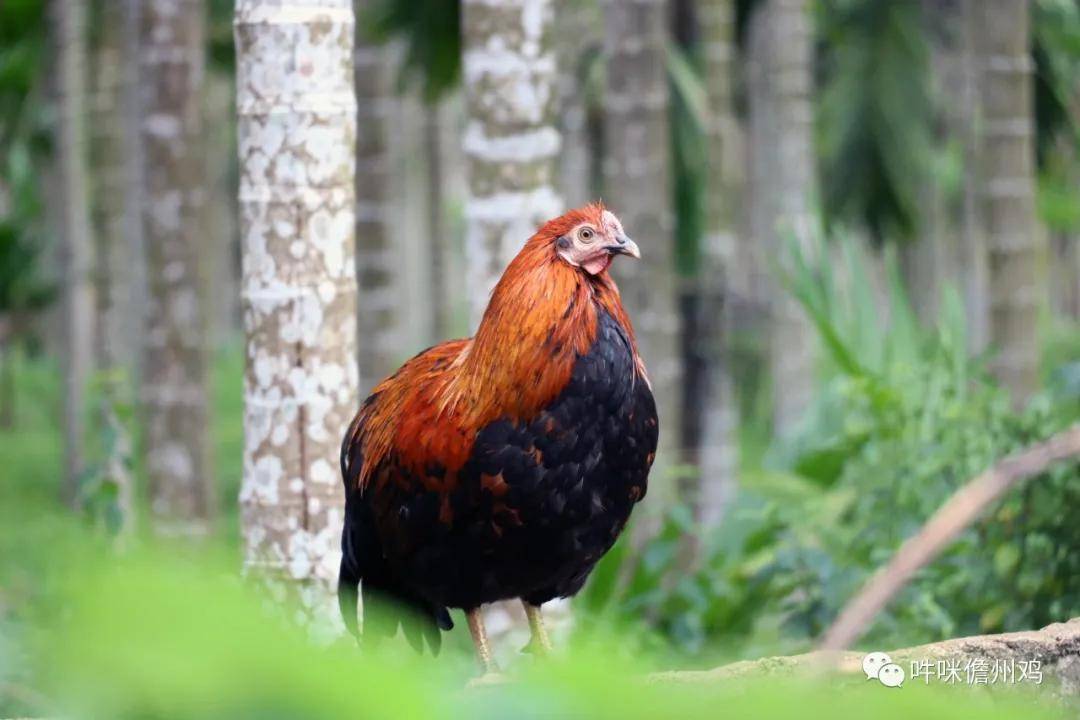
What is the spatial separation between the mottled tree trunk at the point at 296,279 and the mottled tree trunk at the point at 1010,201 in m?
4.95

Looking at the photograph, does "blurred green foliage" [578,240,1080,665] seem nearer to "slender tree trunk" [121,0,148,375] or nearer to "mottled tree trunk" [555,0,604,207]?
"slender tree trunk" [121,0,148,375]

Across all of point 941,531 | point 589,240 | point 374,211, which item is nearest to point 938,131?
point 374,211

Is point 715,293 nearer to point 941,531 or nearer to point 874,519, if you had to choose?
point 874,519

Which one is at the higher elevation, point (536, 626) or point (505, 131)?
point (505, 131)

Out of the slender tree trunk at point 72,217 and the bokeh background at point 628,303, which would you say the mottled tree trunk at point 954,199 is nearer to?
the bokeh background at point 628,303

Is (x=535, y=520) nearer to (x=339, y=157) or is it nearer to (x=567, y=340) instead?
(x=567, y=340)

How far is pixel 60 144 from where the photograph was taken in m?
11.5

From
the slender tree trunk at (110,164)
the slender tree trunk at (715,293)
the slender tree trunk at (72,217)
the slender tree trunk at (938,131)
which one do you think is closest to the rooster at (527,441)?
the slender tree trunk at (715,293)

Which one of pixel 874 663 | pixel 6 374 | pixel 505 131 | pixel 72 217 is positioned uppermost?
pixel 505 131

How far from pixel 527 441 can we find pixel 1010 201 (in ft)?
17.7

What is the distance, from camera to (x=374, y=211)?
10.2m

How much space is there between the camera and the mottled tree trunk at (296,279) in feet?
13.8

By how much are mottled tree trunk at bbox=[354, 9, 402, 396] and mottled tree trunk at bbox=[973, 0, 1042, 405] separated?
3850 mm

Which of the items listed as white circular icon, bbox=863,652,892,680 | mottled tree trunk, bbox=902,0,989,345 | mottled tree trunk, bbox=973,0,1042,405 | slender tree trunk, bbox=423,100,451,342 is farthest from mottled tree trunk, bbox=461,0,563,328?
slender tree trunk, bbox=423,100,451,342
